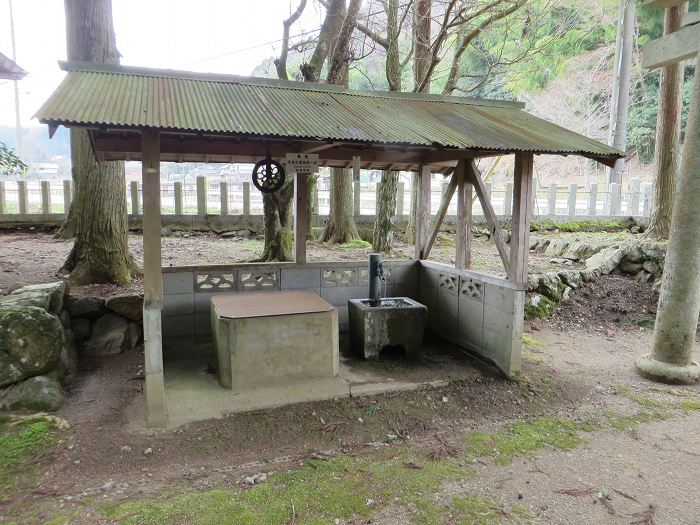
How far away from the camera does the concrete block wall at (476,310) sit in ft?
17.8

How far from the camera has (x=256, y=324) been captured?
15.6ft

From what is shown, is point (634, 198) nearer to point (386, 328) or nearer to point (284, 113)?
point (386, 328)

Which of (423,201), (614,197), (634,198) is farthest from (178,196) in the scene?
(634,198)

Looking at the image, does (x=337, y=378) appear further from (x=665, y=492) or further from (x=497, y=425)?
(x=665, y=492)

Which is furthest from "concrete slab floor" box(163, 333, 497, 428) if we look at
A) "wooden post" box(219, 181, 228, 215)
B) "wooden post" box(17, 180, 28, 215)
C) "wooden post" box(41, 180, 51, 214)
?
"wooden post" box(17, 180, 28, 215)

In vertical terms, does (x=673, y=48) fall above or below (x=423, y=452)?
above

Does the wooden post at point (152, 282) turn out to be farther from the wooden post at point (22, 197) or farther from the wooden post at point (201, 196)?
the wooden post at point (22, 197)

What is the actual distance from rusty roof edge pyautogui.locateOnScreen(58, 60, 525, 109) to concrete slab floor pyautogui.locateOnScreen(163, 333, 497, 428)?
328cm

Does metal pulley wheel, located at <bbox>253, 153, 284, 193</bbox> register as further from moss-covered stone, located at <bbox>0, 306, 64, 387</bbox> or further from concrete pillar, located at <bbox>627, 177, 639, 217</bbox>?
concrete pillar, located at <bbox>627, 177, 639, 217</bbox>

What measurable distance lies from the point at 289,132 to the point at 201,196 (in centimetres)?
918

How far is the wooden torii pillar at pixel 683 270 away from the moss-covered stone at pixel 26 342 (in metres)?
6.76

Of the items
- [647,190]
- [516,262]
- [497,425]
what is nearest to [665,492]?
[497,425]

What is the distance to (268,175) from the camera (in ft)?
19.5

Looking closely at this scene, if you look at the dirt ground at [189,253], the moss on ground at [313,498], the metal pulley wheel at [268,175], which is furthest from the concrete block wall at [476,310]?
the dirt ground at [189,253]
